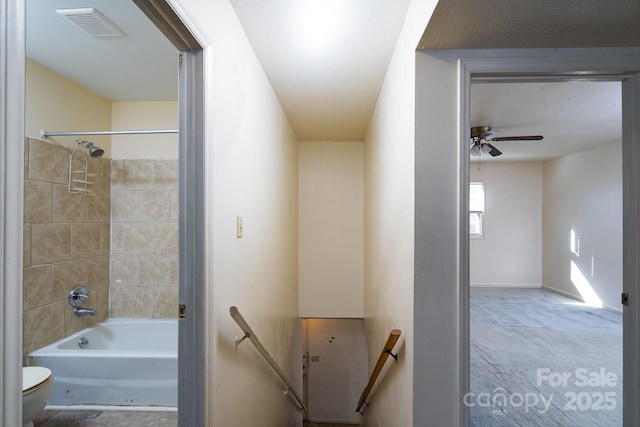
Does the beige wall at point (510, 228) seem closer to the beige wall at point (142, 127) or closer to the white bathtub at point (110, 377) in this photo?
the beige wall at point (142, 127)

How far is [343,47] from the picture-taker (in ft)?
6.07

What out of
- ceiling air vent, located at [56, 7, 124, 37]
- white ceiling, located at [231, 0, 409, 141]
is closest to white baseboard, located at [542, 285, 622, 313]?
white ceiling, located at [231, 0, 409, 141]

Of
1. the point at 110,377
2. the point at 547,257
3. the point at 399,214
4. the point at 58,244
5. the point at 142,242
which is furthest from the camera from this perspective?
the point at 547,257

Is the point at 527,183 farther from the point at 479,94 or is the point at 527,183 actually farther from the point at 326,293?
the point at 326,293

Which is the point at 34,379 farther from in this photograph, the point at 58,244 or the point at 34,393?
the point at 58,244

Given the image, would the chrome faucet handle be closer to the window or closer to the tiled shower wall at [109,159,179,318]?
the tiled shower wall at [109,159,179,318]

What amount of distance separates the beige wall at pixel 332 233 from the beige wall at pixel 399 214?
4.79ft

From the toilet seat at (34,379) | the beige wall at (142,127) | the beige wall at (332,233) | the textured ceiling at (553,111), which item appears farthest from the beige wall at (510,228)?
the toilet seat at (34,379)

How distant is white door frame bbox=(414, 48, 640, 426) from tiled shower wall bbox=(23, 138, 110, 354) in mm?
2566

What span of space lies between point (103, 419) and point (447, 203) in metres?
2.60

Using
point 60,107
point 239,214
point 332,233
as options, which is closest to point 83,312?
point 60,107

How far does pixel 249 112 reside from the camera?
177 centimetres

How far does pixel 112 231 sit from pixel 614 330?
6.01m

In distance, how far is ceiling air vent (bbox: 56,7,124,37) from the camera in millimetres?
1661
